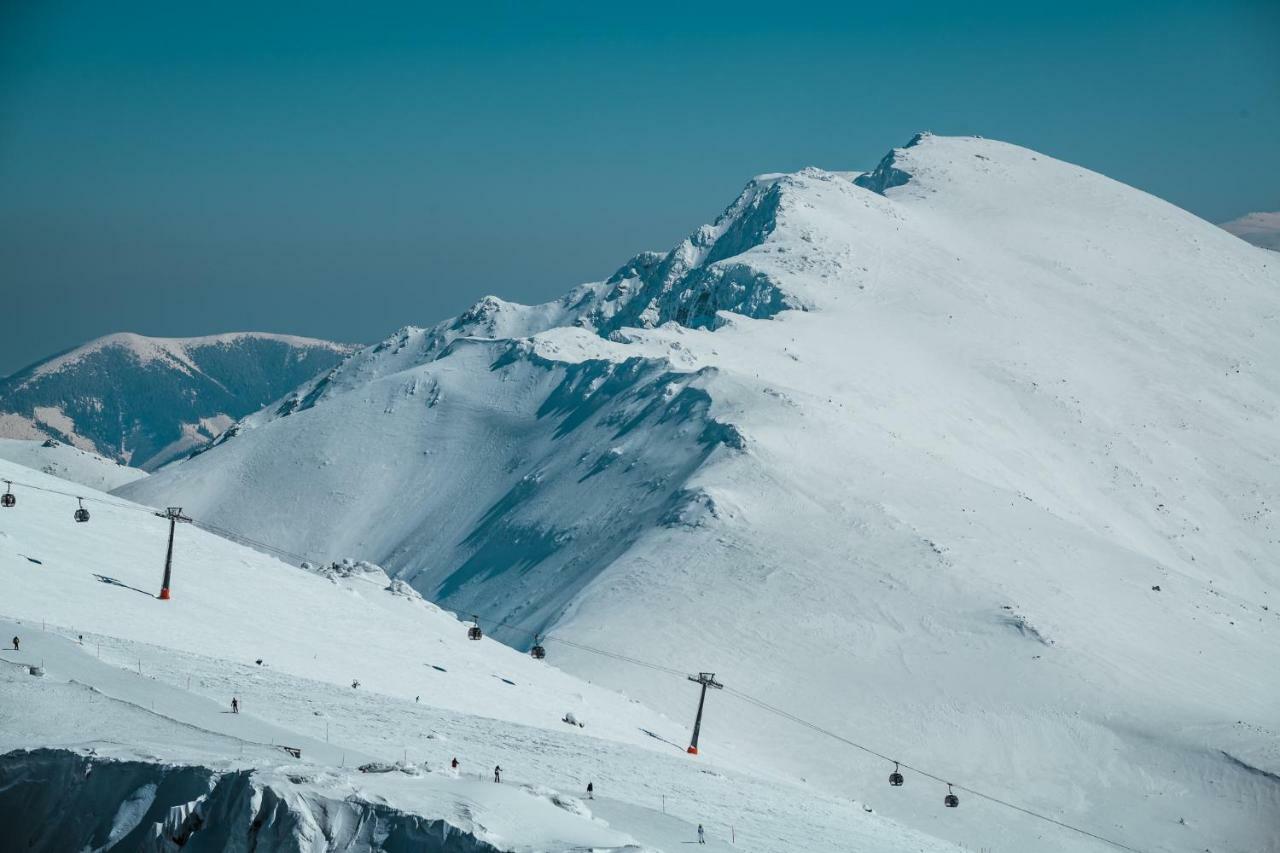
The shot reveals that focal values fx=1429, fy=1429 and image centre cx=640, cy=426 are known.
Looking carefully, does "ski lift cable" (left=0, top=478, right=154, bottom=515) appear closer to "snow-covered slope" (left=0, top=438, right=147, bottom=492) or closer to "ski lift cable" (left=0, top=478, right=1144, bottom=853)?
"ski lift cable" (left=0, top=478, right=1144, bottom=853)

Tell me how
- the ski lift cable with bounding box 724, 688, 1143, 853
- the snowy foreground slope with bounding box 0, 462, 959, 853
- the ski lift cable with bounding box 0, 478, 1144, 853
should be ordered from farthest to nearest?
the ski lift cable with bounding box 0, 478, 1144, 853 → the ski lift cable with bounding box 724, 688, 1143, 853 → the snowy foreground slope with bounding box 0, 462, 959, 853

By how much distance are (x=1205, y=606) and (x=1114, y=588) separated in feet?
20.3

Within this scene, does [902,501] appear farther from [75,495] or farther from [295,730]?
[295,730]

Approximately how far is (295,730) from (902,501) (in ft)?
228

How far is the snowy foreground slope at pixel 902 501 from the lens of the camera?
75062 millimetres

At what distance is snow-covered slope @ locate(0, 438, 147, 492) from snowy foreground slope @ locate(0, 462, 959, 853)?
251 ft

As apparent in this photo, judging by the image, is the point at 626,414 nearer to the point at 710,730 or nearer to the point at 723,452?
the point at 723,452

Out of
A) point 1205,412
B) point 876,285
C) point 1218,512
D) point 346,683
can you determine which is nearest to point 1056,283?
point 876,285

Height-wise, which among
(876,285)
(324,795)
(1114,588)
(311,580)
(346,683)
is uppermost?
(876,285)

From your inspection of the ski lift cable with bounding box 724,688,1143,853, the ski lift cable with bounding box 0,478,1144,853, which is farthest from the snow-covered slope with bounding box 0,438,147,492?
the ski lift cable with bounding box 724,688,1143,853

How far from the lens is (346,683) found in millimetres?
55844

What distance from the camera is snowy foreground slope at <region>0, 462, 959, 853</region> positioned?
29328 mm

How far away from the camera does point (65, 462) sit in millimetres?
159125

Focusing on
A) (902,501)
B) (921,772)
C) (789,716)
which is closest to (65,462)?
(902,501)
